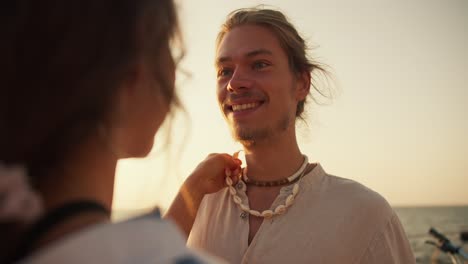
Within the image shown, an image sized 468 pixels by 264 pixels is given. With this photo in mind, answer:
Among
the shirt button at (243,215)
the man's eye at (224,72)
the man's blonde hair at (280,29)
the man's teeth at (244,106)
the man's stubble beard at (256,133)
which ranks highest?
the man's blonde hair at (280,29)

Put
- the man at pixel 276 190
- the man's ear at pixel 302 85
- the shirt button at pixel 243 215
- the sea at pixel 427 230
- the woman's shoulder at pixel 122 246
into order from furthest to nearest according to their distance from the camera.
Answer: the sea at pixel 427 230 → the man's ear at pixel 302 85 → the shirt button at pixel 243 215 → the man at pixel 276 190 → the woman's shoulder at pixel 122 246

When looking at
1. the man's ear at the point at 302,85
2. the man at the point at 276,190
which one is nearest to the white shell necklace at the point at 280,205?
the man at the point at 276,190

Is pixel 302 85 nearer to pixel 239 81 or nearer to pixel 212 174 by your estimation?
pixel 239 81

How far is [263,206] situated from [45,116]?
1.99 m

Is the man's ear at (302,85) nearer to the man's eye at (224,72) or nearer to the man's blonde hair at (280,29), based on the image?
the man's blonde hair at (280,29)

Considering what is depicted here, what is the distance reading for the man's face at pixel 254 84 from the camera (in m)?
2.77

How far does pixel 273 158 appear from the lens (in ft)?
8.87

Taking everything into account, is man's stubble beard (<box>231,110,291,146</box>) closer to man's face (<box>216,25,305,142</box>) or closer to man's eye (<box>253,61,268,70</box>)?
man's face (<box>216,25,305,142</box>)

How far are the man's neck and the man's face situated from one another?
0.21 ft

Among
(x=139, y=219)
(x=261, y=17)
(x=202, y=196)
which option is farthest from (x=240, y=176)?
(x=139, y=219)

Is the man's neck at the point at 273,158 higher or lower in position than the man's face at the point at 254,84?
lower

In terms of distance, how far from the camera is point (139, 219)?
0.76 m

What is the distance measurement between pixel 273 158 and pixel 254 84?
54cm

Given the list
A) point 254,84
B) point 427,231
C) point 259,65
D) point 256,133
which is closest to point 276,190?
point 256,133
